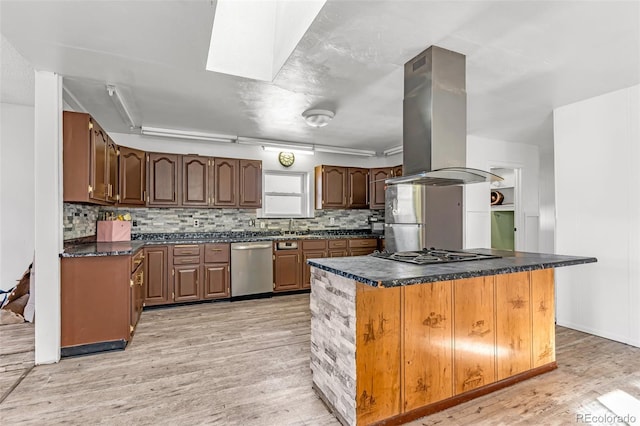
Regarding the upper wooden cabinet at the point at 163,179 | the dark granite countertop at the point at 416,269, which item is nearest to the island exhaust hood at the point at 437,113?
the dark granite countertop at the point at 416,269

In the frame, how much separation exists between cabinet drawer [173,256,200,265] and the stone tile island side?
274 centimetres

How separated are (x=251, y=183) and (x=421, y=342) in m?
3.80

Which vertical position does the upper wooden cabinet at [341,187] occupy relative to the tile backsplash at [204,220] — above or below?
above

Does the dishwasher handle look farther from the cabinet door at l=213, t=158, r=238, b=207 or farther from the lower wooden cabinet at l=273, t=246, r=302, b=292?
the cabinet door at l=213, t=158, r=238, b=207

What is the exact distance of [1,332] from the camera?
11.0ft

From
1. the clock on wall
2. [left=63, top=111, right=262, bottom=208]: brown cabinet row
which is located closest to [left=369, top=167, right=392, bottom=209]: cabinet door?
the clock on wall

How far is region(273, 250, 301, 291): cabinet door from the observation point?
494cm

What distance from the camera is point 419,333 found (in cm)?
195

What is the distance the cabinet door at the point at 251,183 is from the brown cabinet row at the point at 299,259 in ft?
2.66

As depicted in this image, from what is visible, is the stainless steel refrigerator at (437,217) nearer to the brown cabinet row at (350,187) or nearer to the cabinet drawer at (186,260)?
the brown cabinet row at (350,187)

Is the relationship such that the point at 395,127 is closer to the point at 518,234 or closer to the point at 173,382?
the point at 518,234

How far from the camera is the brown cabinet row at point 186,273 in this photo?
4.20 meters

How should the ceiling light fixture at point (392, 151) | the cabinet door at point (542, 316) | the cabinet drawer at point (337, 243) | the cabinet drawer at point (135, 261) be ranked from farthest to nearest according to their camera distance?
the ceiling light fixture at point (392, 151) → the cabinet drawer at point (337, 243) → the cabinet drawer at point (135, 261) → the cabinet door at point (542, 316)

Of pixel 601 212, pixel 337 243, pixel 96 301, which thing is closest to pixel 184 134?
pixel 96 301
